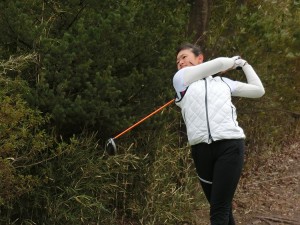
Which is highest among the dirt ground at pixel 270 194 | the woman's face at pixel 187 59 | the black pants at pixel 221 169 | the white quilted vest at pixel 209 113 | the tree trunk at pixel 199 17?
the tree trunk at pixel 199 17

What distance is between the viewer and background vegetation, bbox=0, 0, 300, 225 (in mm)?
5234

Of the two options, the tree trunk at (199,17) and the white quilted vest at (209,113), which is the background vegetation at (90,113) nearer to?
the tree trunk at (199,17)

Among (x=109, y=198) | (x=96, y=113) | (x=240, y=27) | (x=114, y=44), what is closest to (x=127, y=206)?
(x=109, y=198)

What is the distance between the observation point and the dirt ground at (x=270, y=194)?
7.21 meters

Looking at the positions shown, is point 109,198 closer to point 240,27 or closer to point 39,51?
point 39,51

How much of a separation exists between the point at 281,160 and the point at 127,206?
193 inches

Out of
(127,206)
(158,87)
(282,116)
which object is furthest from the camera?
(282,116)

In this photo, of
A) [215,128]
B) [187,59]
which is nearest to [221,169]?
[215,128]

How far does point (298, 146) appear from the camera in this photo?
11.6m

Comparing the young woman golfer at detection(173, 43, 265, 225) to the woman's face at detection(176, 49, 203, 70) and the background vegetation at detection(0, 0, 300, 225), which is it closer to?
the woman's face at detection(176, 49, 203, 70)

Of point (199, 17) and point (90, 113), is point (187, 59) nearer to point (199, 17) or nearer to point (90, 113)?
point (90, 113)

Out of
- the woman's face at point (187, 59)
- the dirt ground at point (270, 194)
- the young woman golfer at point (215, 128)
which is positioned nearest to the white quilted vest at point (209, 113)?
the young woman golfer at point (215, 128)

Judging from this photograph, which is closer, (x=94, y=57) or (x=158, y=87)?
(x=94, y=57)

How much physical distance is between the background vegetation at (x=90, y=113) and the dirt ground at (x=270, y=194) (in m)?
0.79
